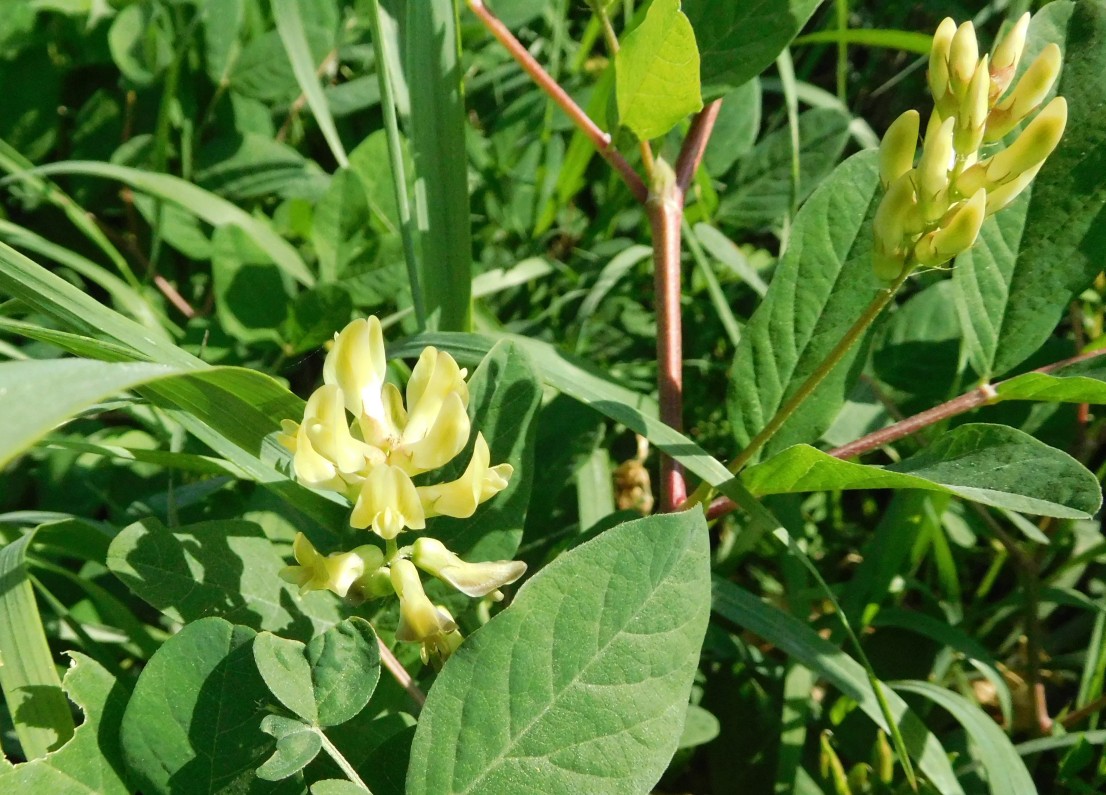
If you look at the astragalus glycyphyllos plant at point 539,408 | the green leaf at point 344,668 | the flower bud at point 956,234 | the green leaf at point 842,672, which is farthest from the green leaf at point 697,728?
the flower bud at point 956,234

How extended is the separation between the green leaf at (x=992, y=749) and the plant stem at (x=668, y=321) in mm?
502

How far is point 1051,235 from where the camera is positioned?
142 cm

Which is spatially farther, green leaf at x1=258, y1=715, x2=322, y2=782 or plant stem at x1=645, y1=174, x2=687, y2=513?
plant stem at x1=645, y1=174, x2=687, y2=513

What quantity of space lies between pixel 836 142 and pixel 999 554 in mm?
921

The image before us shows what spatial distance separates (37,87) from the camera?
216cm

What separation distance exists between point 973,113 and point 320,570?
2.82 feet

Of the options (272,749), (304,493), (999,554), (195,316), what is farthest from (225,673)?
(999,554)

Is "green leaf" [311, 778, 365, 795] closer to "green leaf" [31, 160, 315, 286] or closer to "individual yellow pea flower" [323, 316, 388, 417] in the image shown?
"individual yellow pea flower" [323, 316, 388, 417]

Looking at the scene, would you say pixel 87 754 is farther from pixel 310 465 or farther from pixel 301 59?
pixel 301 59

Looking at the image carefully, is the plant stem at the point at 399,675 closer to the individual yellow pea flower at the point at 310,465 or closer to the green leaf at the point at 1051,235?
the individual yellow pea flower at the point at 310,465

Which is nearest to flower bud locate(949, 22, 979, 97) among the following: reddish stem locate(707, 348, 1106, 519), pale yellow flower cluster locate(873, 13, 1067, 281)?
pale yellow flower cluster locate(873, 13, 1067, 281)

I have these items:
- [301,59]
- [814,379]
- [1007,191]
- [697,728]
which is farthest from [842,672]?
[301,59]

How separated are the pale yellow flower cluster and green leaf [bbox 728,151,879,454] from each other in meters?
0.24

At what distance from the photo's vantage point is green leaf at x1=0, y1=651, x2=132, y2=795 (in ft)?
3.28
